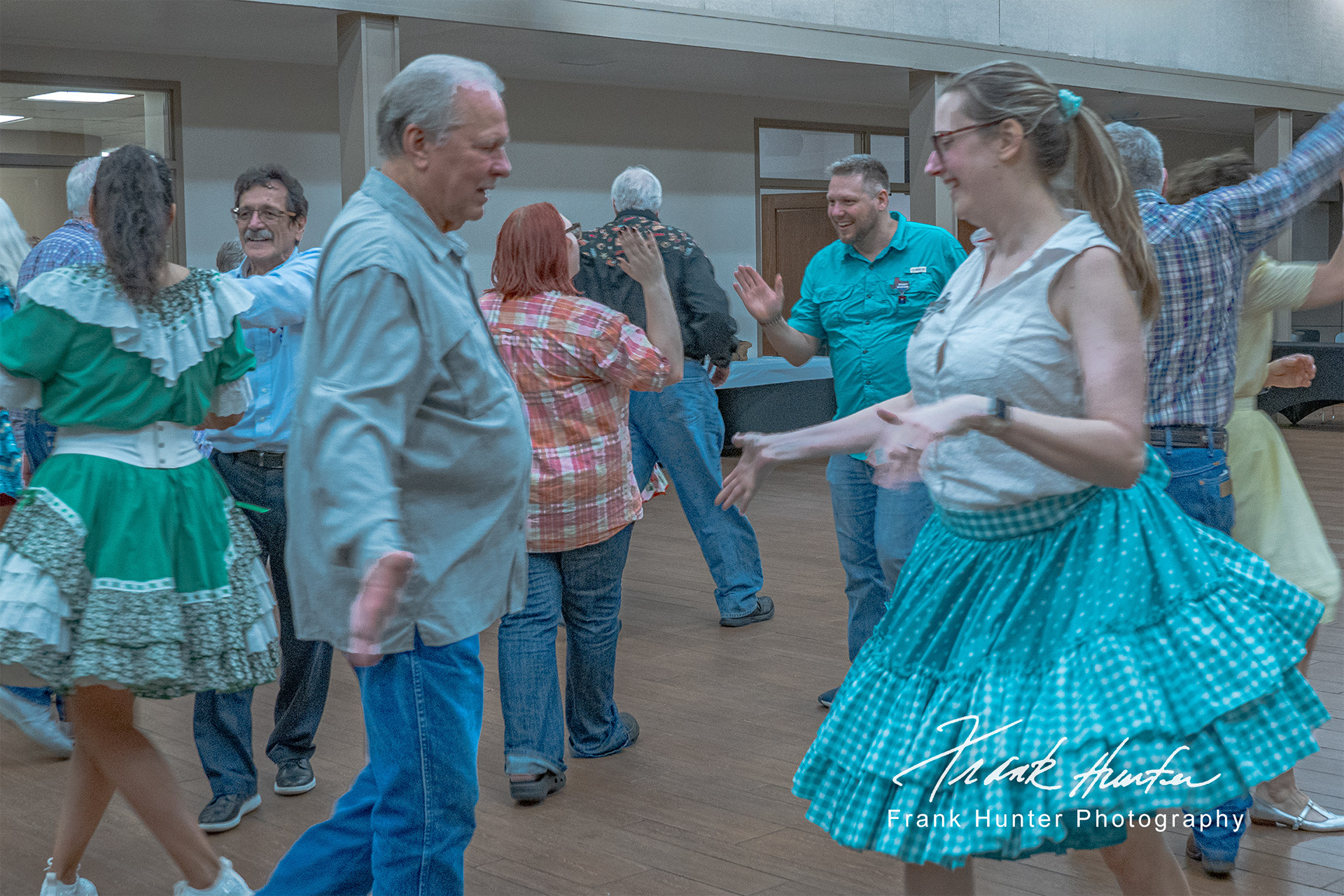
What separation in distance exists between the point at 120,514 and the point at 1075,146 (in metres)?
1.90

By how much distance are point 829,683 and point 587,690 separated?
1.02 meters

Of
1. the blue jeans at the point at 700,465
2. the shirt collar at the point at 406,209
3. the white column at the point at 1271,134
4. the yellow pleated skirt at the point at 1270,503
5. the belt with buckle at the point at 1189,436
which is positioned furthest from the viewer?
the white column at the point at 1271,134

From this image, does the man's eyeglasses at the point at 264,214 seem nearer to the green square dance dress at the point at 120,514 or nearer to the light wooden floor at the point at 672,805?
the green square dance dress at the point at 120,514

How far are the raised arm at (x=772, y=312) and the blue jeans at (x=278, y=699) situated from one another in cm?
133

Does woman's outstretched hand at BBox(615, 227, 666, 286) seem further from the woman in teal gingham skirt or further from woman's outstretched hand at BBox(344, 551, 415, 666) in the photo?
woman's outstretched hand at BBox(344, 551, 415, 666)

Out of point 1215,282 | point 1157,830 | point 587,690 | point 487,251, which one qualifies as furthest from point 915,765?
point 487,251

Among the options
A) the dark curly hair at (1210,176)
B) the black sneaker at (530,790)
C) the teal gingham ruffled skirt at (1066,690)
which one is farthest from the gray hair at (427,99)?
the black sneaker at (530,790)

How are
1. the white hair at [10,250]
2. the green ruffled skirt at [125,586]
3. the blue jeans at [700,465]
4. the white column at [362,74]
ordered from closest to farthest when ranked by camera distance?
the green ruffled skirt at [125,586] < the white hair at [10,250] < the blue jeans at [700,465] < the white column at [362,74]

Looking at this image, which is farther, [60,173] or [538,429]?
[60,173]

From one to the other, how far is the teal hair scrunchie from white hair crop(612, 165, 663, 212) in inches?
125

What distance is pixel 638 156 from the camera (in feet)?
39.5

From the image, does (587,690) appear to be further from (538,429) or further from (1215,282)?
(1215,282)

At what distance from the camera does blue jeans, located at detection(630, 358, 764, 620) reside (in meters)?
5.30

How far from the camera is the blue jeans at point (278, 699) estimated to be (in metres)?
3.31
